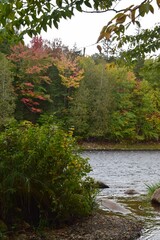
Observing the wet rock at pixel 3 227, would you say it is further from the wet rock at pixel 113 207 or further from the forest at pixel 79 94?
the forest at pixel 79 94

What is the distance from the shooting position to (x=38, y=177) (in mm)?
6480

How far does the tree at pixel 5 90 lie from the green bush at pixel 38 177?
2765 cm

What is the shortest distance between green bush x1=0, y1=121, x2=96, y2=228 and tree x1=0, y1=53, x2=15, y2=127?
27646mm

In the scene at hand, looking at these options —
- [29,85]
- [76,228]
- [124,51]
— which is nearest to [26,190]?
[76,228]

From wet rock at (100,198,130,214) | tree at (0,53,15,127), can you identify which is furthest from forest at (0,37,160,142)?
wet rock at (100,198,130,214)

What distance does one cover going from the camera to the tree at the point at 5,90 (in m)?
34.1

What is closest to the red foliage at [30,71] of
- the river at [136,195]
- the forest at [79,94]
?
the forest at [79,94]

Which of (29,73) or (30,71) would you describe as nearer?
(30,71)

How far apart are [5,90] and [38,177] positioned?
28.8 meters

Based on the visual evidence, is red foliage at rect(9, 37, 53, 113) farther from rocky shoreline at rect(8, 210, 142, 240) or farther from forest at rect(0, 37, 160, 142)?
rocky shoreline at rect(8, 210, 142, 240)

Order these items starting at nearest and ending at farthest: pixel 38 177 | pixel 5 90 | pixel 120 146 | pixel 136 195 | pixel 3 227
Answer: pixel 3 227 → pixel 38 177 → pixel 136 195 → pixel 5 90 → pixel 120 146

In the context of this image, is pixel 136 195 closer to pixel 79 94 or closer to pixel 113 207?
pixel 113 207

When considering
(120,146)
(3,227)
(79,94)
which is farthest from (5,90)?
(3,227)

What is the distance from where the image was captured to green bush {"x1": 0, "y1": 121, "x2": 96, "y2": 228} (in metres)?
6.32
